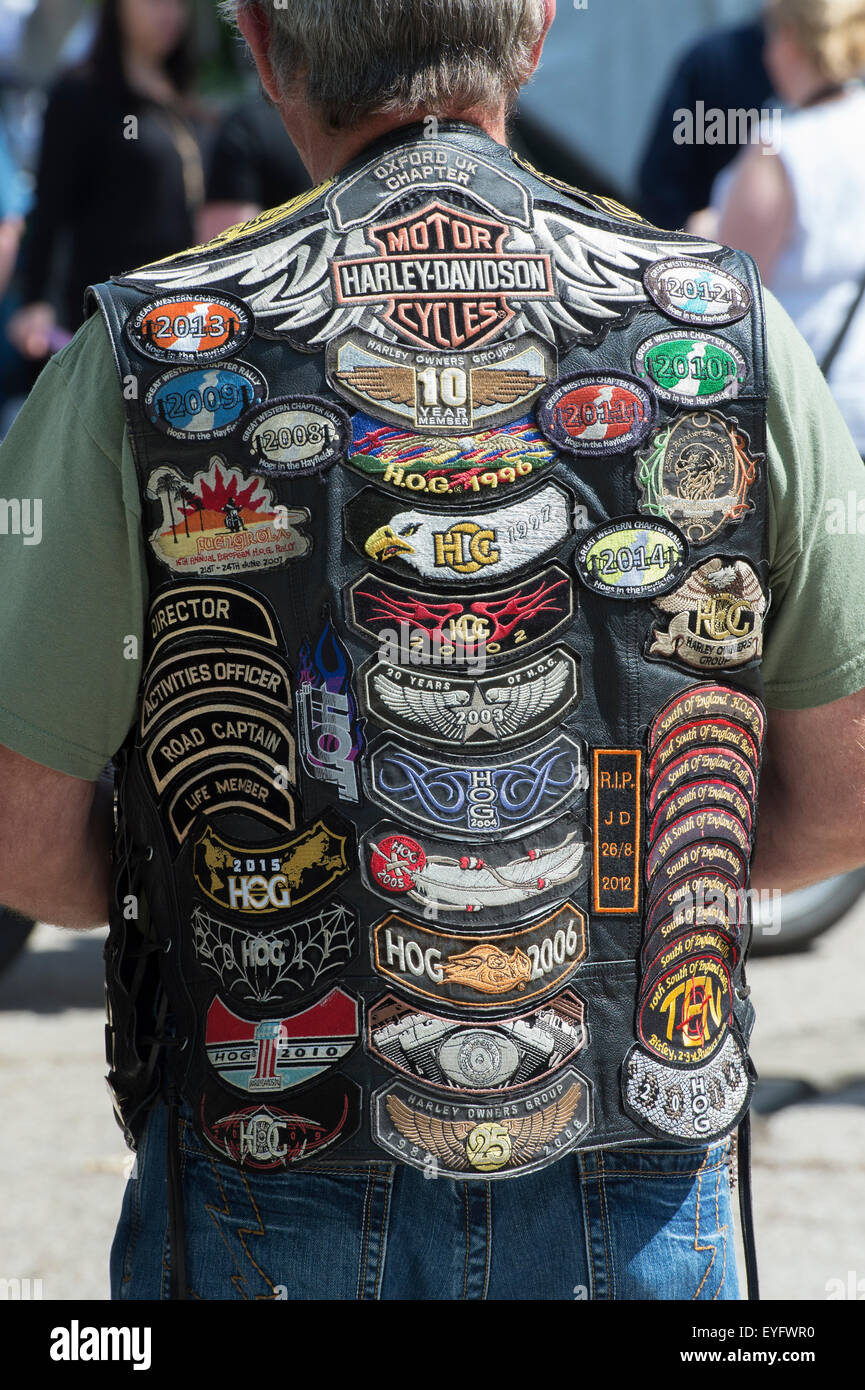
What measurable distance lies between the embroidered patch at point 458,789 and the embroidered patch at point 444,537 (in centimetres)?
15

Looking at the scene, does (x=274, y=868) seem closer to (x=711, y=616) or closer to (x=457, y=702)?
(x=457, y=702)

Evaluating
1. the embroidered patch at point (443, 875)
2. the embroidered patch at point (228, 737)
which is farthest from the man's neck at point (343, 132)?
the embroidered patch at point (443, 875)

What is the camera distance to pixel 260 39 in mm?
1366

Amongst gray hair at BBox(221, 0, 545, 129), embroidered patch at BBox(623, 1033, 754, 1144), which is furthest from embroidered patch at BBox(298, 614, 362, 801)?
gray hair at BBox(221, 0, 545, 129)

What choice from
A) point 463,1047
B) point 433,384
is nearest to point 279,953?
point 463,1047

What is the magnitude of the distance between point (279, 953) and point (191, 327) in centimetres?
54

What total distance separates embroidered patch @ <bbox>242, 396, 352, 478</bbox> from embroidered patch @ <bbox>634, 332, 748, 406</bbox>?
27 centimetres

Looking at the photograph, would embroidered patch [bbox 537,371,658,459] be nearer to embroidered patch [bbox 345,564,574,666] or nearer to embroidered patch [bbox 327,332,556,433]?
embroidered patch [bbox 327,332,556,433]

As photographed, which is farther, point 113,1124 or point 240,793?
point 113,1124

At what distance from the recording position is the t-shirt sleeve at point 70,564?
122cm

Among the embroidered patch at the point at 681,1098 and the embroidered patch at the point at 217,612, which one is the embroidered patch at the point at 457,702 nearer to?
the embroidered patch at the point at 217,612

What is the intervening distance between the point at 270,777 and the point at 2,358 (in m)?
4.54

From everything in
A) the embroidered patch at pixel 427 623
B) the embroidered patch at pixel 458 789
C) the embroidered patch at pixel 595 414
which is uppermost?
the embroidered patch at pixel 595 414

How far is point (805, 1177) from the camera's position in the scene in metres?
3.06
